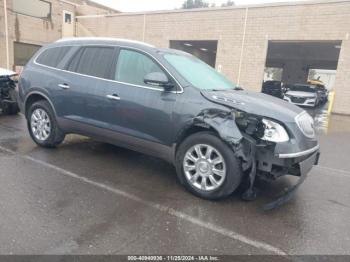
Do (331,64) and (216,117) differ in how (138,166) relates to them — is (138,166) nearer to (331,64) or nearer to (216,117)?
(216,117)

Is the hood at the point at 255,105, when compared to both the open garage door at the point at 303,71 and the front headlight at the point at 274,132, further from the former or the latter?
the open garage door at the point at 303,71

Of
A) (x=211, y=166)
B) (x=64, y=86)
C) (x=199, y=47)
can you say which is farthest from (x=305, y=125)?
(x=199, y=47)

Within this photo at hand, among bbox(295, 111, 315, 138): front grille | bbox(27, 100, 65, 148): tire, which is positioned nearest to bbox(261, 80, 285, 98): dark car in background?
bbox(295, 111, 315, 138): front grille

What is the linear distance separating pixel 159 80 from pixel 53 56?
2.47 m

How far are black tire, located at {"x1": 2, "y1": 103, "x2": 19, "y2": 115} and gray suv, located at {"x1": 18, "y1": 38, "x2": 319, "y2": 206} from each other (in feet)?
11.3

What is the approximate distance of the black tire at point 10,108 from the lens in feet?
28.3

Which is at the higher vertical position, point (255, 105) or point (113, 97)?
point (255, 105)

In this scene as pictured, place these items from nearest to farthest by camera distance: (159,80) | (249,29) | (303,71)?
(159,80) < (249,29) < (303,71)

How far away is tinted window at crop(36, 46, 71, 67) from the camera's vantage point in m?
5.41

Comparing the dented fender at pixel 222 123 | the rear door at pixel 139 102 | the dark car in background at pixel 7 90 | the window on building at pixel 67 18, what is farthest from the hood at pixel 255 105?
the window on building at pixel 67 18

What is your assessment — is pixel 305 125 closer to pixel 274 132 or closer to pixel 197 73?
pixel 274 132

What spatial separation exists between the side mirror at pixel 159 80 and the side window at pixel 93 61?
914 millimetres

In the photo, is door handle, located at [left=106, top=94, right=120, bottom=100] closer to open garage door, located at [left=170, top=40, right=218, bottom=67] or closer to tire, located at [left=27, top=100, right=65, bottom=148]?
tire, located at [left=27, top=100, right=65, bottom=148]

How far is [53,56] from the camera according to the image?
551cm
